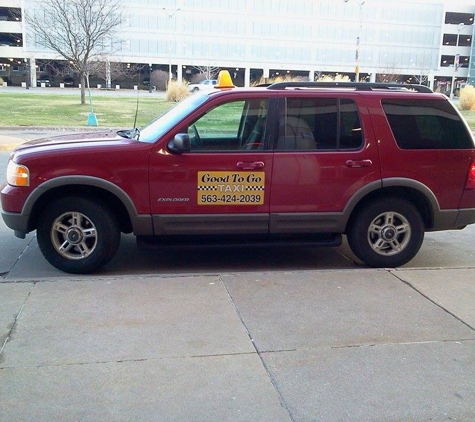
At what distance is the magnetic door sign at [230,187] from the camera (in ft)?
18.4

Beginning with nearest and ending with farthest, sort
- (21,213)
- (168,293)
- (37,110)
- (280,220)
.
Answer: (168,293) < (21,213) < (280,220) < (37,110)

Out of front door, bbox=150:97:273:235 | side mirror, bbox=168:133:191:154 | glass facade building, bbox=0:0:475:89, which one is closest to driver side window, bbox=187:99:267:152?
front door, bbox=150:97:273:235

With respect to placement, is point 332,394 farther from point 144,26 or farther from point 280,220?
point 144,26

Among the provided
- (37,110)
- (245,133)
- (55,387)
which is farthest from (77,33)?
(55,387)

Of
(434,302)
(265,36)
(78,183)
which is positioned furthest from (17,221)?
(265,36)

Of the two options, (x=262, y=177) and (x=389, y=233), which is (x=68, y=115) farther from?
(x=389, y=233)

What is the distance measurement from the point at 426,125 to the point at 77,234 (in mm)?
3836

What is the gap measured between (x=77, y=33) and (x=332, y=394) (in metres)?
35.8

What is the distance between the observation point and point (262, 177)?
5.67 meters

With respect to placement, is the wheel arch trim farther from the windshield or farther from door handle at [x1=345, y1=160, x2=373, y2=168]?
door handle at [x1=345, y1=160, x2=373, y2=168]

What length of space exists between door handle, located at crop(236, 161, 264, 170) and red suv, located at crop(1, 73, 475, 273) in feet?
0.05

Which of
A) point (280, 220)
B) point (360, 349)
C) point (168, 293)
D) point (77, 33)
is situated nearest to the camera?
point (360, 349)

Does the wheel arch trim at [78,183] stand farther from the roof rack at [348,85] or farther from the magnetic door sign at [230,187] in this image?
the roof rack at [348,85]

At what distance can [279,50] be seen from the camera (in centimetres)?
7381
